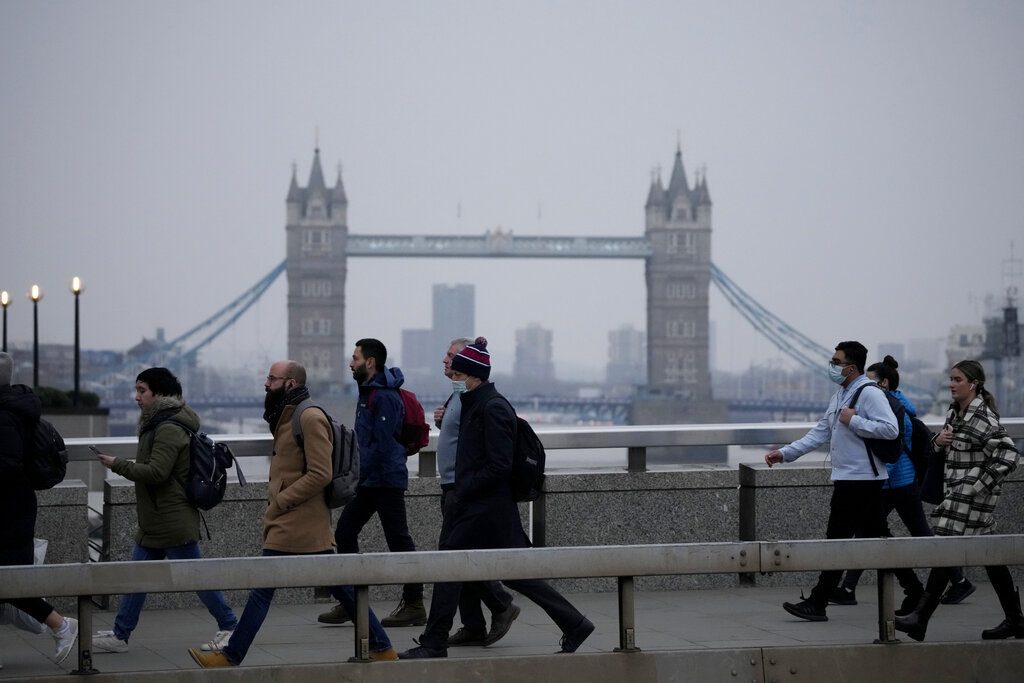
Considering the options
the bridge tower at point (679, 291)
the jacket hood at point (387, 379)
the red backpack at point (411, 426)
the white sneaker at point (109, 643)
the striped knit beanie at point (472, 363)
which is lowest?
the white sneaker at point (109, 643)

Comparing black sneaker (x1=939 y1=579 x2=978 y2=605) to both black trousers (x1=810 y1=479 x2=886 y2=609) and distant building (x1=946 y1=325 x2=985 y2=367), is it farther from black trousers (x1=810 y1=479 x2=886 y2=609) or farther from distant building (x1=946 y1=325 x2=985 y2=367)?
distant building (x1=946 y1=325 x2=985 y2=367)

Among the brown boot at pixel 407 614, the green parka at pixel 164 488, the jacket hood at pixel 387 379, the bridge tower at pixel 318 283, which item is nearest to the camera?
the green parka at pixel 164 488

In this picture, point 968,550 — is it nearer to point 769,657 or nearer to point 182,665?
point 769,657

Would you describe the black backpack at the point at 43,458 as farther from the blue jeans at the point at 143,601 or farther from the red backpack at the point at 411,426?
the red backpack at the point at 411,426

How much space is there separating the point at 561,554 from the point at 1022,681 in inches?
57.3

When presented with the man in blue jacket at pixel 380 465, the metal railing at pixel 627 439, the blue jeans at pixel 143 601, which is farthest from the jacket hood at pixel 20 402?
the man in blue jacket at pixel 380 465

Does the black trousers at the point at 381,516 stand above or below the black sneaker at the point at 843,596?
above

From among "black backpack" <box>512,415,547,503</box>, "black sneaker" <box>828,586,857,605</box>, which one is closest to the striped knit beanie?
"black backpack" <box>512,415,547,503</box>

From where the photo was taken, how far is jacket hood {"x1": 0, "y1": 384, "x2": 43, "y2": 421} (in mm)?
4941

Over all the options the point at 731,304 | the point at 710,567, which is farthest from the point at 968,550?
the point at 731,304

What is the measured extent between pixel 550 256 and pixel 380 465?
9289 centimetres

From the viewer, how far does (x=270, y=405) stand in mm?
4996

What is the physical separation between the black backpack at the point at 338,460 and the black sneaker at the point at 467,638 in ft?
2.09

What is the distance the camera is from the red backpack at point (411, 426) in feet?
19.0
